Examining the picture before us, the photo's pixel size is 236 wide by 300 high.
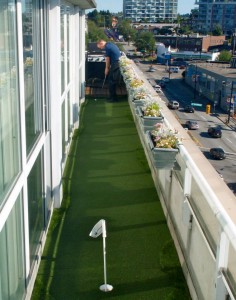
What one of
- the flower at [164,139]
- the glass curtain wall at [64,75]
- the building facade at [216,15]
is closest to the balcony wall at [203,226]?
the flower at [164,139]

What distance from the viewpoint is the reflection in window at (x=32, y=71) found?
476 cm

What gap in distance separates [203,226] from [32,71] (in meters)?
2.52

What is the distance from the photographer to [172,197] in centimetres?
593

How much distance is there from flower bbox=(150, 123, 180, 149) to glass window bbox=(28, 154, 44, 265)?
1385mm

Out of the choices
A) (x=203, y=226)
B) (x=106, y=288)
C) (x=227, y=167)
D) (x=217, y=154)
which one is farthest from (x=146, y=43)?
(x=203, y=226)

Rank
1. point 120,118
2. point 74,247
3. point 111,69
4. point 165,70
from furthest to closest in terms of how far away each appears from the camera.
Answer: point 165,70 → point 111,69 → point 120,118 → point 74,247

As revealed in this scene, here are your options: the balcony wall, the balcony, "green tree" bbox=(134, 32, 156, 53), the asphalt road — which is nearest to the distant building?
"green tree" bbox=(134, 32, 156, 53)

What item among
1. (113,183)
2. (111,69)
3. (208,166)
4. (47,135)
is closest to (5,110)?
(208,166)

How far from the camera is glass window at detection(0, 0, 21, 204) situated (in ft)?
11.5

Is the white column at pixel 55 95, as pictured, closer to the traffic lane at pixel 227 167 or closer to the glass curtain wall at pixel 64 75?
the glass curtain wall at pixel 64 75

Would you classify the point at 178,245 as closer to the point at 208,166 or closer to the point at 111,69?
the point at 208,166

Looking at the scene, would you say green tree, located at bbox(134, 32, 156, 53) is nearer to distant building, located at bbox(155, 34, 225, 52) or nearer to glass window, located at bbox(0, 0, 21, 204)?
distant building, located at bbox(155, 34, 225, 52)

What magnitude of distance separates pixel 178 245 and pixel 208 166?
96cm

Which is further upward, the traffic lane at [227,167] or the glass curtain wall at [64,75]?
the glass curtain wall at [64,75]
